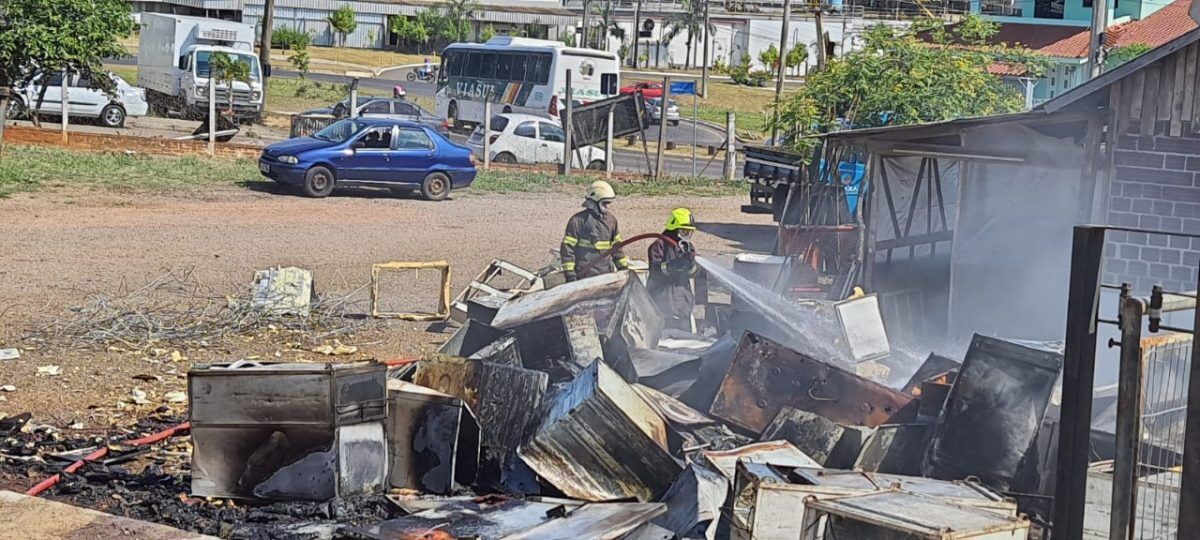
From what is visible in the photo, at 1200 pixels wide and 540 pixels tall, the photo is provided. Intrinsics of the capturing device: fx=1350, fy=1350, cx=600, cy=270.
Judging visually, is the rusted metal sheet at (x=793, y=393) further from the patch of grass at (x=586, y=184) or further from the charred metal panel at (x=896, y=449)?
the patch of grass at (x=586, y=184)

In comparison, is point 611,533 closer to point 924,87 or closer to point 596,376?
point 596,376

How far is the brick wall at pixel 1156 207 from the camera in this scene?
35.3 feet

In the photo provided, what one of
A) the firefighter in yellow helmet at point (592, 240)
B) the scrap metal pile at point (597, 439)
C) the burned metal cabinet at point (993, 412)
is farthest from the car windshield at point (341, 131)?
the burned metal cabinet at point (993, 412)

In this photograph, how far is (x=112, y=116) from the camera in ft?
105

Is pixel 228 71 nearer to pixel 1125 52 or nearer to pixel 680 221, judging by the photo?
pixel 680 221

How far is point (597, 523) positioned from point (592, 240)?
521 cm

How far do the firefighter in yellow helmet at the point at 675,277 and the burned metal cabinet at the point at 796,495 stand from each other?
5390 millimetres

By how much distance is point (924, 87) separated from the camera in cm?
1845

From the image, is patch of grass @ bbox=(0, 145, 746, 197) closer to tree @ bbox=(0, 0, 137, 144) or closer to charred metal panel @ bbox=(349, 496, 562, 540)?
tree @ bbox=(0, 0, 137, 144)

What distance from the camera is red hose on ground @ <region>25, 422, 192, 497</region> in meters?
7.70

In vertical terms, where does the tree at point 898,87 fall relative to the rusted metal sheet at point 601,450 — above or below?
above

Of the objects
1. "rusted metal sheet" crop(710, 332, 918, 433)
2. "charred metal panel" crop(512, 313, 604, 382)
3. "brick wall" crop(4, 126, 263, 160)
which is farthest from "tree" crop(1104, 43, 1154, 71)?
"rusted metal sheet" crop(710, 332, 918, 433)

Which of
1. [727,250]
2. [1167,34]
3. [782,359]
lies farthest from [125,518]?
[1167,34]

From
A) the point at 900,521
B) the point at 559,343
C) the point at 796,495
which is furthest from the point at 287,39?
the point at 900,521
